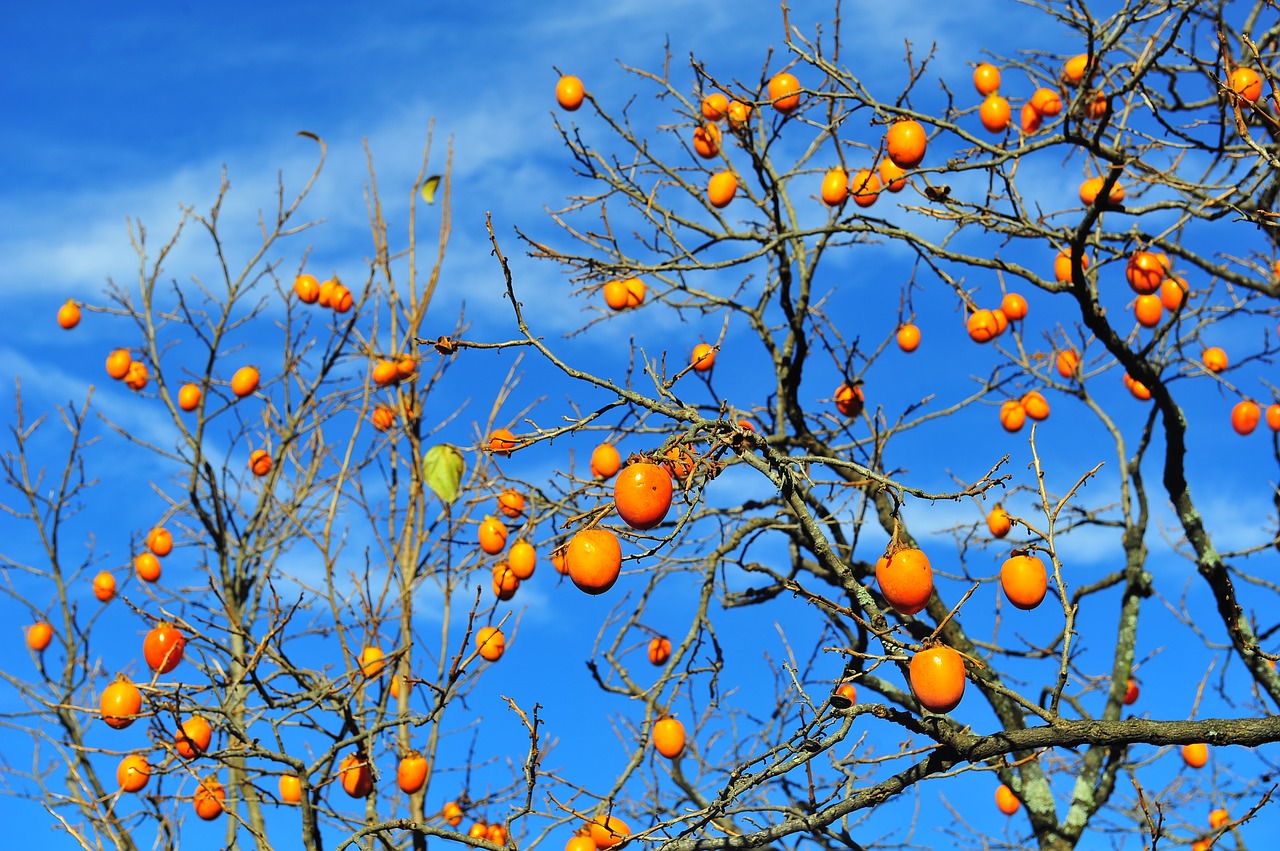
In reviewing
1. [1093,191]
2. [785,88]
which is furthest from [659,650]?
[1093,191]

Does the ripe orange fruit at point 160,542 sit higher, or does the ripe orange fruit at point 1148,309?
the ripe orange fruit at point 1148,309

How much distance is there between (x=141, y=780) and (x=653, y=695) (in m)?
2.30

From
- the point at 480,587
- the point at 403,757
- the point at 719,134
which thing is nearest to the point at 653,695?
the point at 403,757

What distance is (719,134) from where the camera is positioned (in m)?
5.96

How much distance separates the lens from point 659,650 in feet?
20.0

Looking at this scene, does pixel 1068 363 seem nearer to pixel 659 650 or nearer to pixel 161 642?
pixel 659 650

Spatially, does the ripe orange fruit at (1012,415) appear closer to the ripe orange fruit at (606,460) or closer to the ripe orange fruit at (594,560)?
the ripe orange fruit at (606,460)

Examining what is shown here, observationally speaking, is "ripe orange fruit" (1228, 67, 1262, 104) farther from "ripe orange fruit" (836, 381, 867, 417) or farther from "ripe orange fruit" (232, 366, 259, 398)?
"ripe orange fruit" (232, 366, 259, 398)

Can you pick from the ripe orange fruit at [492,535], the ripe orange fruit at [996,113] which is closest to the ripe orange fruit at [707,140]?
the ripe orange fruit at [996,113]

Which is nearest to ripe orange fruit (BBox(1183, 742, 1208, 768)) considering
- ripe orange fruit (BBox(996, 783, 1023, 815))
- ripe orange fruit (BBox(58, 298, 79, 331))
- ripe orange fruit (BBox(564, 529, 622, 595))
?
ripe orange fruit (BBox(996, 783, 1023, 815))

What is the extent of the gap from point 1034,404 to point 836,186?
7.32 ft

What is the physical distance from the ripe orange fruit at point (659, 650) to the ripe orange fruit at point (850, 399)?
63.9 inches

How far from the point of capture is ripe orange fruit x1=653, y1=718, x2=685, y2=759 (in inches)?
201

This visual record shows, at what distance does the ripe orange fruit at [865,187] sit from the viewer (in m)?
5.15
